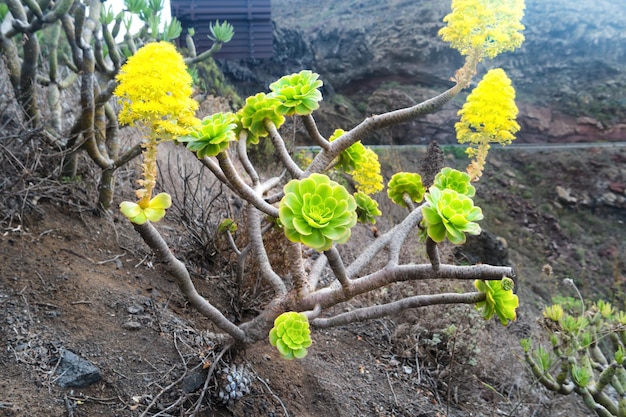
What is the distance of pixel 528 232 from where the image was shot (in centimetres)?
825

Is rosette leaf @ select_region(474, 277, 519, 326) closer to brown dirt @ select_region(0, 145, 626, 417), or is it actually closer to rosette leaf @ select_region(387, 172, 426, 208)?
rosette leaf @ select_region(387, 172, 426, 208)

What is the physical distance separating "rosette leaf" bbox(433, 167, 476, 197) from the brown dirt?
905mm

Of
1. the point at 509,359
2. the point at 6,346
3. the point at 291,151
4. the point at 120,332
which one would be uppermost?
the point at 6,346

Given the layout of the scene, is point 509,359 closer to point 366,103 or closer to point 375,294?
point 375,294

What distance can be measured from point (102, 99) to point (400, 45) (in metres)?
11.9

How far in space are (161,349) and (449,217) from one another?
1.32 meters

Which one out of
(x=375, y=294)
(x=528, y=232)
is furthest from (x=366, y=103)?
(x=375, y=294)

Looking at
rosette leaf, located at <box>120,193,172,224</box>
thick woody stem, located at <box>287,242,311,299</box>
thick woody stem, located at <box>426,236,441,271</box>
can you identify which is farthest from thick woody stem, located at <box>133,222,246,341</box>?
thick woody stem, located at <box>426,236,441,271</box>

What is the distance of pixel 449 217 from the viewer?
3.29ft

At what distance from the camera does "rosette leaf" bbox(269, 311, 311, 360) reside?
1177mm

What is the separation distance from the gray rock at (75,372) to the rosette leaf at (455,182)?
1490 millimetres

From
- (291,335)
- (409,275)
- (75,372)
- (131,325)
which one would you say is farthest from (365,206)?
(75,372)

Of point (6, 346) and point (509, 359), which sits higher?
point (6, 346)

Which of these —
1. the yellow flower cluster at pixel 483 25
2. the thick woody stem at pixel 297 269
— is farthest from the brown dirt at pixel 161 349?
the yellow flower cluster at pixel 483 25
